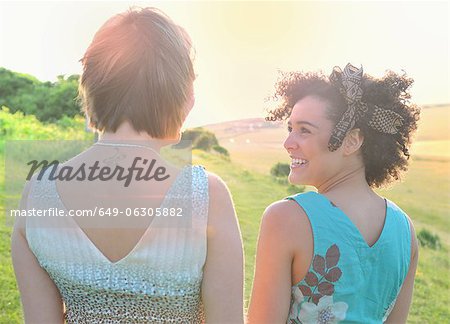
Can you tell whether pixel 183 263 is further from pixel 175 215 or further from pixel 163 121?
pixel 163 121

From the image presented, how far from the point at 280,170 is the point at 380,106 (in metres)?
7.97

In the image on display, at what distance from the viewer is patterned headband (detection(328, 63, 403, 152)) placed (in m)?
2.15

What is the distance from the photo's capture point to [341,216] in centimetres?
204

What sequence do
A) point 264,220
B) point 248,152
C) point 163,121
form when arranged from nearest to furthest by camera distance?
point 163,121 < point 264,220 < point 248,152

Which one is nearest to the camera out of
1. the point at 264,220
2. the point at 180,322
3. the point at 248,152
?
the point at 180,322

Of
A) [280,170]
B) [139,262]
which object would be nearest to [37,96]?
[280,170]

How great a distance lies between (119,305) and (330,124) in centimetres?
89

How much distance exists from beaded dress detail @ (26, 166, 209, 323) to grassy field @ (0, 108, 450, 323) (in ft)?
9.94

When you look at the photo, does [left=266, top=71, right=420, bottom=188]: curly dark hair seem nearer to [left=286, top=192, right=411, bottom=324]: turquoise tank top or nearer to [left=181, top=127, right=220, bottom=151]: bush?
[left=286, top=192, right=411, bottom=324]: turquoise tank top

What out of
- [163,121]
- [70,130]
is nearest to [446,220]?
[70,130]

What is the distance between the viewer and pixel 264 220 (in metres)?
2.03

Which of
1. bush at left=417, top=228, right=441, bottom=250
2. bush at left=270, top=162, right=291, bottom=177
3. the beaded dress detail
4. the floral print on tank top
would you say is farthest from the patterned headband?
bush at left=270, top=162, right=291, bottom=177

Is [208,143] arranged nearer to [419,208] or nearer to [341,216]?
[419,208]

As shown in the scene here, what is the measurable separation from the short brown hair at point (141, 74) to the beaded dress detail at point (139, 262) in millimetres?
181
